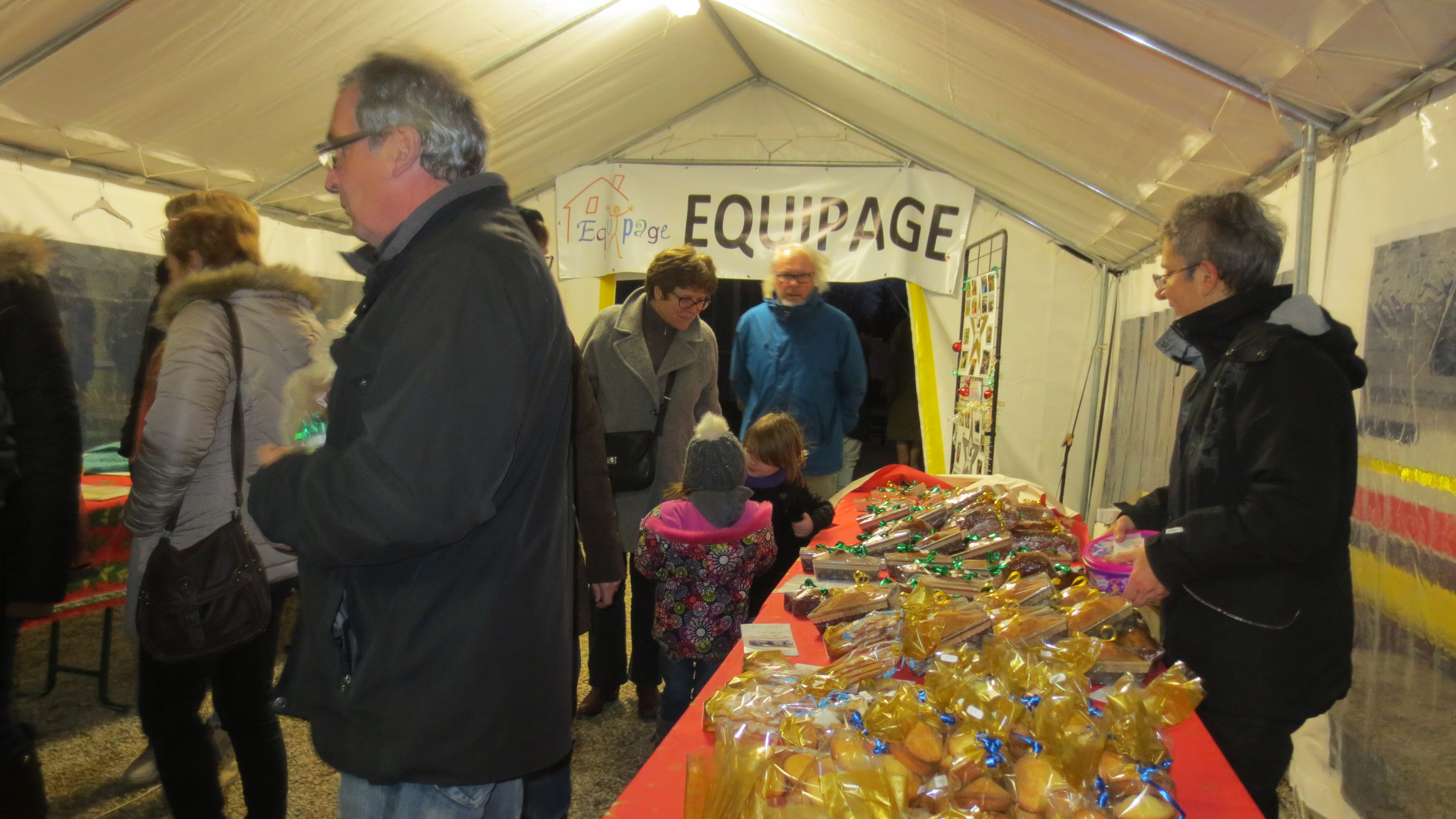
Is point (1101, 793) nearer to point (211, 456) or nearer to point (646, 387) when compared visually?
point (211, 456)

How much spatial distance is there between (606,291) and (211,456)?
150 inches

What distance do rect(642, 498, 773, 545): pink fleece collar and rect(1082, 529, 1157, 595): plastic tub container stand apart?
83cm

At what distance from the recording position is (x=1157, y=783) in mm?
1062

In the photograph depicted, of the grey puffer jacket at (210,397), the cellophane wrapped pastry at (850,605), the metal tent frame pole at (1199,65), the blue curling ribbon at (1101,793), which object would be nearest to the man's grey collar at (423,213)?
the grey puffer jacket at (210,397)

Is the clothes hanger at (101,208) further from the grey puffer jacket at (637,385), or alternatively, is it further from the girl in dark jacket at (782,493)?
the girl in dark jacket at (782,493)

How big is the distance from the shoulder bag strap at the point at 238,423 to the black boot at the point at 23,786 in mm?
729

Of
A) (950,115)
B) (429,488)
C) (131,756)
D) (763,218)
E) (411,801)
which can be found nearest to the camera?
(429,488)

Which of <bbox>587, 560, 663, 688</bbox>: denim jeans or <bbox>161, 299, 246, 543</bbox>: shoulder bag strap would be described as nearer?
<bbox>161, 299, 246, 543</bbox>: shoulder bag strap

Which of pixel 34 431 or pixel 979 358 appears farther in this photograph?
pixel 979 358

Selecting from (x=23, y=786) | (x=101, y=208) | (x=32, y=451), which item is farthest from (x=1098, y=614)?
(x=101, y=208)

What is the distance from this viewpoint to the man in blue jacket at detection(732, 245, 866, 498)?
3678 millimetres

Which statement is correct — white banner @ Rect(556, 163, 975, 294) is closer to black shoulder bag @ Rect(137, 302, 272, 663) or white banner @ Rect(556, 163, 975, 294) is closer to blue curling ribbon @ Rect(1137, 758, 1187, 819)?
black shoulder bag @ Rect(137, 302, 272, 663)

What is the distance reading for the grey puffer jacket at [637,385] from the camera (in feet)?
9.23

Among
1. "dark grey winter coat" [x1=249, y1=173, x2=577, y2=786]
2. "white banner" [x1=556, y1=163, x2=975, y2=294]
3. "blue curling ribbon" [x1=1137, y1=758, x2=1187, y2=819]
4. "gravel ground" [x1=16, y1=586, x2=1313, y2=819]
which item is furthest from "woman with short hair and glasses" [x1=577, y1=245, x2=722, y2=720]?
"white banner" [x1=556, y1=163, x2=975, y2=294]
